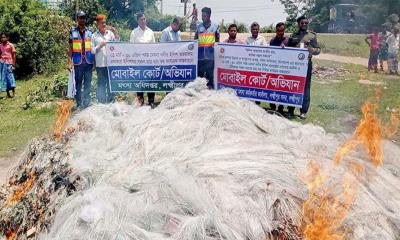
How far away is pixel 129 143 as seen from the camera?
464cm

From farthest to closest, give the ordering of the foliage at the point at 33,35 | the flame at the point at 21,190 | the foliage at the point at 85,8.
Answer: the foliage at the point at 85,8 < the foliage at the point at 33,35 < the flame at the point at 21,190

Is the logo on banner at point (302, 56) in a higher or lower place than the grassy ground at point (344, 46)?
higher

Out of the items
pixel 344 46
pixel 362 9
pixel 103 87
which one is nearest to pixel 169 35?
pixel 103 87

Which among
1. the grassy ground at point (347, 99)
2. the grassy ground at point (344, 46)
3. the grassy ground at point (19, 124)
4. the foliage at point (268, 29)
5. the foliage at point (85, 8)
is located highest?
the foliage at point (85, 8)

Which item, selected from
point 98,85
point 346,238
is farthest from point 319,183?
point 98,85

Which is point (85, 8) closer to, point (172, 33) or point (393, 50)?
point (393, 50)

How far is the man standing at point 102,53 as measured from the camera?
27.2ft

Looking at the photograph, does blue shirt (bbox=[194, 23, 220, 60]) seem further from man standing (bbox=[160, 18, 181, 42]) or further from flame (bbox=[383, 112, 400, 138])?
flame (bbox=[383, 112, 400, 138])

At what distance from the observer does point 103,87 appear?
877 centimetres

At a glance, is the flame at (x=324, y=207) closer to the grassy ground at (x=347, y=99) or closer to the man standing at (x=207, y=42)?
the grassy ground at (x=347, y=99)

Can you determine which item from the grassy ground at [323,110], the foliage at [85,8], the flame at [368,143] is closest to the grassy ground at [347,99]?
the grassy ground at [323,110]

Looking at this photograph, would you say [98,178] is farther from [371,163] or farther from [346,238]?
[371,163]

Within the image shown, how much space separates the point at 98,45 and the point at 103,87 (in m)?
0.90

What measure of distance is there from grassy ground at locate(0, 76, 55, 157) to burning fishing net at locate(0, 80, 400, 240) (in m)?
2.75
